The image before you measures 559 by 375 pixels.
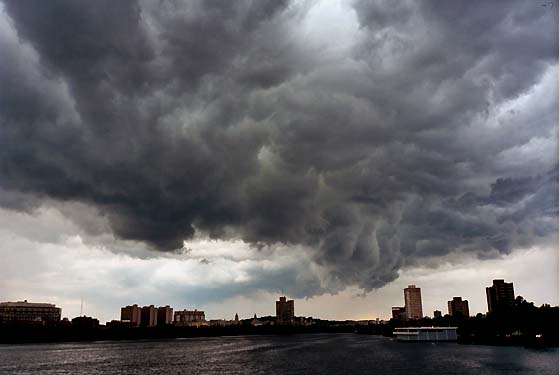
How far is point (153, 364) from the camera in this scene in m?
176

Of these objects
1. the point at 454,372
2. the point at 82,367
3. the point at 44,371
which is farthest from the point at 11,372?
the point at 454,372

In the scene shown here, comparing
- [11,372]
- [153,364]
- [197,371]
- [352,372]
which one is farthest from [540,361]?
[11,372]

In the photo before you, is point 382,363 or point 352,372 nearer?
point 352,372

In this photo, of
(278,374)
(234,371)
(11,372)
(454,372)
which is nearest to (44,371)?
(11,372)

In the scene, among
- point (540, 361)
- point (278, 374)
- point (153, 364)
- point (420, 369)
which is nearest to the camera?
point (278, 374)

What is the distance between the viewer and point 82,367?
6476 inches

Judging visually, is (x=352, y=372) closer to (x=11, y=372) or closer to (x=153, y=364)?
(x=153, y=364)

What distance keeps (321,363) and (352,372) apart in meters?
33.7

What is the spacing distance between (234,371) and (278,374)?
18.5 m

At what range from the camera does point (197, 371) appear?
5876 inches

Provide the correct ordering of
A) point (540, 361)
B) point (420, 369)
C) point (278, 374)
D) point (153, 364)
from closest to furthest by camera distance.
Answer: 1. point (278, 374)
2. point (420, 369)
3. point (540, 361)
4. point (153, 364)

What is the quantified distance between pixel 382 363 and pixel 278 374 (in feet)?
164

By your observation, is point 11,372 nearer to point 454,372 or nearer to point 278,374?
point 278,374

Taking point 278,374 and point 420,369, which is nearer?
point 278,374
